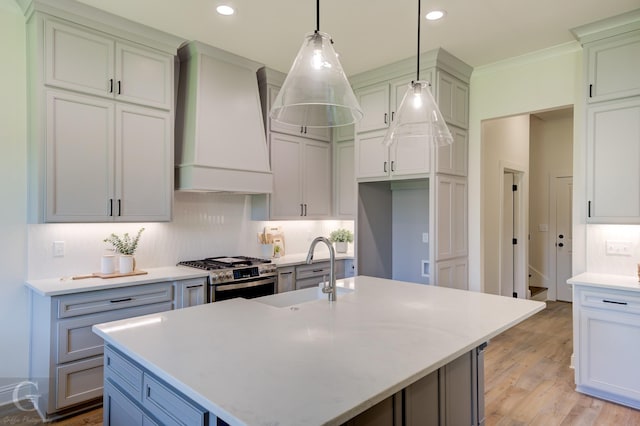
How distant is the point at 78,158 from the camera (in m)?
2.94

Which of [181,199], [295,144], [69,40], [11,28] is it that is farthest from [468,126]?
[11,28]

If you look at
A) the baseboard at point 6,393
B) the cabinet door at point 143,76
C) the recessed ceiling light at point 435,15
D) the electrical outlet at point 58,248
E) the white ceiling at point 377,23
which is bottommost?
the baseboard at point 6,393

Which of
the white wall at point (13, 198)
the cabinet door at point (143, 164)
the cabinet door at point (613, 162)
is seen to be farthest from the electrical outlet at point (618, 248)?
the white wall at point (13, 198)

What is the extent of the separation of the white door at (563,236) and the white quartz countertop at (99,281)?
5625 mm

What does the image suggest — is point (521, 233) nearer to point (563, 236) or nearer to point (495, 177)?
point (563, 236)

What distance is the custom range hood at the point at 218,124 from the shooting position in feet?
11.6

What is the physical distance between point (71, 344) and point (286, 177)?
8.32ft

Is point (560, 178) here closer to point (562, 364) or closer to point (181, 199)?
point (562, 364)

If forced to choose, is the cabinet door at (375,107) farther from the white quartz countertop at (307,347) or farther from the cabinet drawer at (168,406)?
the cabinet drawer at (168,406)

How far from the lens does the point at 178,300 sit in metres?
3.25

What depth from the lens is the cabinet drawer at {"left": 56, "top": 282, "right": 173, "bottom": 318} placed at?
2.70m

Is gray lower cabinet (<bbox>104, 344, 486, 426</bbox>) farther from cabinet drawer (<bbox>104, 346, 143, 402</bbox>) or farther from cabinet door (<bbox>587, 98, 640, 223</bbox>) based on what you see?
cabinet door (<bbox>587, 98, 640, 223</bbox>)

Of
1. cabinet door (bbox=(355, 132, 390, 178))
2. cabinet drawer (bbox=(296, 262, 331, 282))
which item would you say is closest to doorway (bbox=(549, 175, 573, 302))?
cabinet door (bbox=(355, 132, 390, 178))

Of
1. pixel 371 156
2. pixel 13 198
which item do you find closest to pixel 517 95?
pixel 371 156
